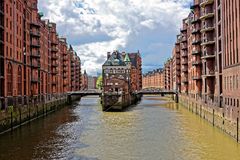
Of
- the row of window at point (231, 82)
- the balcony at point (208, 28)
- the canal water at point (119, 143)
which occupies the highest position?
the balcony at point (208, 28)

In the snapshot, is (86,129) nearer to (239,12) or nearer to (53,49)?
(239,12)

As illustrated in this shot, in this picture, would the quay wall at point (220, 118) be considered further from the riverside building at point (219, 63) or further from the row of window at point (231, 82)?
the row of window at point (231, 82)

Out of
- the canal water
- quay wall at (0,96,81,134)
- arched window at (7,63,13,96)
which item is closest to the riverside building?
the canal water

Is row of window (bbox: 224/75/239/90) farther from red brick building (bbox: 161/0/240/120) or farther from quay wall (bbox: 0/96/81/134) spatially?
quay wall (bbox: 0/96/81/134)

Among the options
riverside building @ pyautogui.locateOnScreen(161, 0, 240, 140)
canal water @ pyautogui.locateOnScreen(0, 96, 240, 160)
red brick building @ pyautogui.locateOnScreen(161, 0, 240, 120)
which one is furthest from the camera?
red brick building @ pyautogui.locateOnScreen(161, 0, 240, 120)

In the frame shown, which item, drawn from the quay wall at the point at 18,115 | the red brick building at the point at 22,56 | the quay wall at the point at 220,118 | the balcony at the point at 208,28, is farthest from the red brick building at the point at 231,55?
the red brick building at the point at 22,56

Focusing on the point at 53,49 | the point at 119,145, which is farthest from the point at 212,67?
the point at 53,49

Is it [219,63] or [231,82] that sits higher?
[219,63]

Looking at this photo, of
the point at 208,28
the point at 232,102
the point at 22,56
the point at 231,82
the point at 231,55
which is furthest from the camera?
the point at 22,56

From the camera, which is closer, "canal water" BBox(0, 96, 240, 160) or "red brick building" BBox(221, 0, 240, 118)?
"canal water" BBox(0, 96, 240, 160)

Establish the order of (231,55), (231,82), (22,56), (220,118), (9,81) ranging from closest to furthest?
(231,82), (231,55), (220,118), (9,81), (22,56)

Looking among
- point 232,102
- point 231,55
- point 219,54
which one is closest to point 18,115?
point 232,102

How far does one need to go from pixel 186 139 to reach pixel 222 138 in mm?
4134

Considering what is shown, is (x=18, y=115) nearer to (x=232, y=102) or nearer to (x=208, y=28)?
(x=232, y=102)
